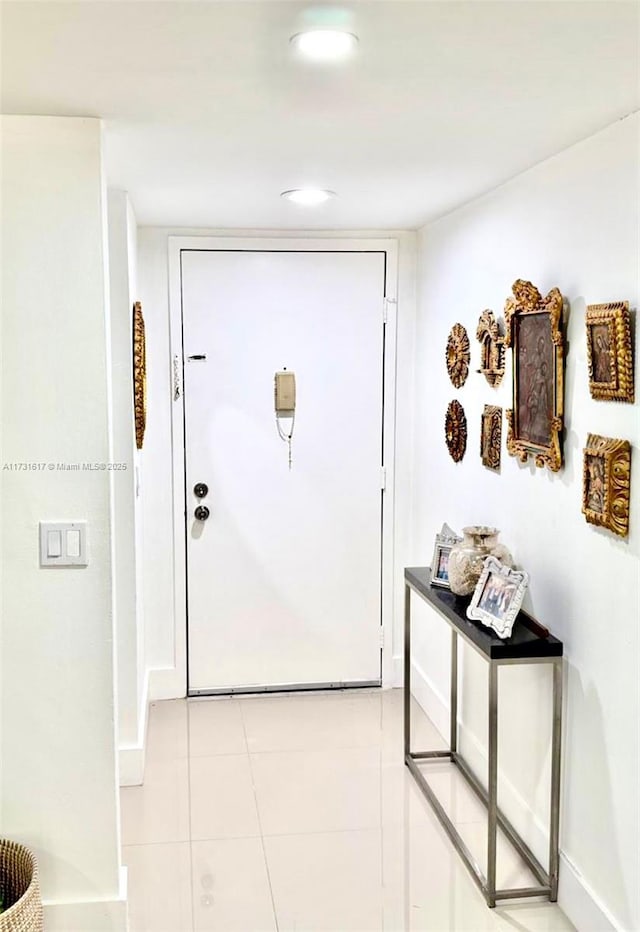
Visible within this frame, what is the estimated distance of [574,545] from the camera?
247 cm

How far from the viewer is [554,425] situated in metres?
2.52

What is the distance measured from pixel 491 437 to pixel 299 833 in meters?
1.49

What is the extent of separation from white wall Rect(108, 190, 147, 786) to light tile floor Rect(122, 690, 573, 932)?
23cm

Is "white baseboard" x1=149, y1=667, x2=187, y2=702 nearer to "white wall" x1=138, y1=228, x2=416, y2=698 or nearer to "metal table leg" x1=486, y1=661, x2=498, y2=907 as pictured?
"white wall" x1=138, y1=228, x2=416, y2=698

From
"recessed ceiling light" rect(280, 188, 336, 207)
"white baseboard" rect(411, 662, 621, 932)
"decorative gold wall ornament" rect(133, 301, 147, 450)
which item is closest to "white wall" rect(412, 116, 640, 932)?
"white baseboard" rect(411, 662, 621, 932)

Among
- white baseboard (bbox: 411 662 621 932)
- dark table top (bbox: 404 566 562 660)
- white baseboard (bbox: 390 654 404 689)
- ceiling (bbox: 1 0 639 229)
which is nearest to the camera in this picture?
ceiling (bbox: 1 0 639 229)

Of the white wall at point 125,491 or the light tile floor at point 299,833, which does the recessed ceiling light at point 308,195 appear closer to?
the white wall at point 125,491

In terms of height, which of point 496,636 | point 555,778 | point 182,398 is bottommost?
point 555,778

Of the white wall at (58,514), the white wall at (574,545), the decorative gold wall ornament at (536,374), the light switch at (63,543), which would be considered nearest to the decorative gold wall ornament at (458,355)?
the white wall at (574,545)

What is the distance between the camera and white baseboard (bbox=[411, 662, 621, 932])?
2361 millimetres

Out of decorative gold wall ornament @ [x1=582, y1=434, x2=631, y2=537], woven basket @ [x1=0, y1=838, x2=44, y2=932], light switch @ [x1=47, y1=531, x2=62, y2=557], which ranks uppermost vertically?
decorative gold wall ornament @ [x1=582, y1=434, x2=631, y2=537]

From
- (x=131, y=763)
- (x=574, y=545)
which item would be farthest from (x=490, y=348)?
(x=131, y=763)

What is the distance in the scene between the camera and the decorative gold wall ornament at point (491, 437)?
10.0 feet

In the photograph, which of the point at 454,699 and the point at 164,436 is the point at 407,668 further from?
the point at 164,436
